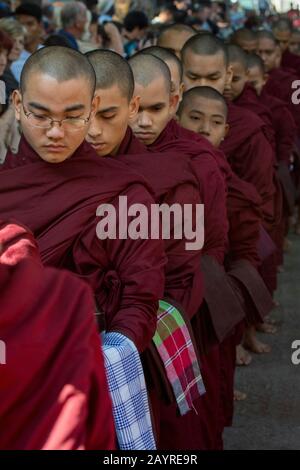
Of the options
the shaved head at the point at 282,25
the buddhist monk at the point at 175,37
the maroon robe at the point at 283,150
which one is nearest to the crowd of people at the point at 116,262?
the buddhist monk at the point at 175,37

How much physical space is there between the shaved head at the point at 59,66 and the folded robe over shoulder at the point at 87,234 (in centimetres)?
24

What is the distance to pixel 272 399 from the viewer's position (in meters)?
6.13

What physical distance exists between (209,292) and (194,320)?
12 centimetres

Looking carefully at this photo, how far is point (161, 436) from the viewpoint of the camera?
182 inches

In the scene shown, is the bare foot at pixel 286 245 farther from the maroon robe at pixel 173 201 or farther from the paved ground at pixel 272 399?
the maroon robe at pixel 173 201

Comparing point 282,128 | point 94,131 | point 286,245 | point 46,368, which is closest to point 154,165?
point 94,131

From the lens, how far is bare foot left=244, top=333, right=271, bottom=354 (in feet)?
22.9

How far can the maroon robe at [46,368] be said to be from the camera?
2.14 meters

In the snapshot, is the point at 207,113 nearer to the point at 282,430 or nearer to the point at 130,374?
the point at 282,430

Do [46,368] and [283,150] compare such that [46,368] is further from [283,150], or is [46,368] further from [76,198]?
[283,150]

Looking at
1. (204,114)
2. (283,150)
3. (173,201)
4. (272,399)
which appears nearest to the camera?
(173,201)

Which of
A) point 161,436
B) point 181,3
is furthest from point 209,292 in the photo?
point 181,3

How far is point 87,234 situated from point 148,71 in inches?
60.5

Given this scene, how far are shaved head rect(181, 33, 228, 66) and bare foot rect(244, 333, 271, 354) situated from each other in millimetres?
1604
